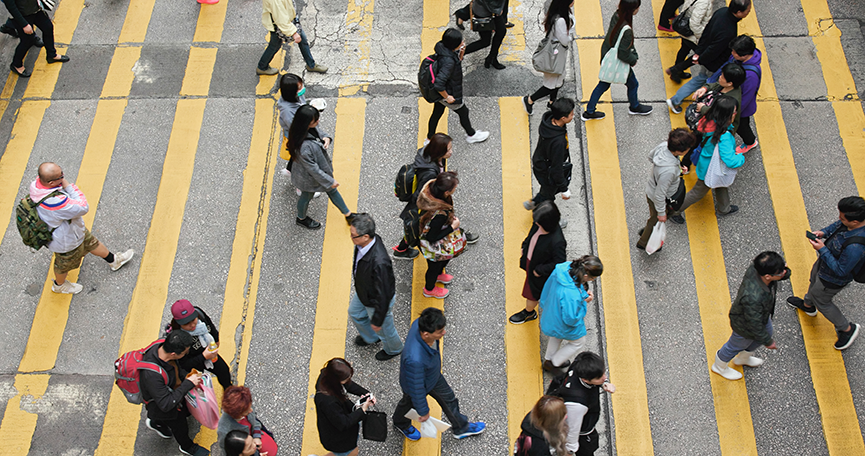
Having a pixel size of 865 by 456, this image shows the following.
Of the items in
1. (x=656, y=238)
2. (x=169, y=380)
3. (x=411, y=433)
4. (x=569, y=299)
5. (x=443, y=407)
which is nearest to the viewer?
(x=169, y=380)

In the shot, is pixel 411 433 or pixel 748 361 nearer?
pixel 411 433

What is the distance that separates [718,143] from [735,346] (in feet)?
7.08

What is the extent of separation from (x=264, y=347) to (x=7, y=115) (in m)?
5.30

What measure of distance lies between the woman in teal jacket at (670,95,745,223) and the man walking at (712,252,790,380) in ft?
5.39

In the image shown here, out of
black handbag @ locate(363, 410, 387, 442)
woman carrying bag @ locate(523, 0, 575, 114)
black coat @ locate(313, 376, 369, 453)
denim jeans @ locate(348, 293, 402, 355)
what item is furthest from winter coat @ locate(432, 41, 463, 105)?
black handbag @ locate(363, 410, 387, 442)

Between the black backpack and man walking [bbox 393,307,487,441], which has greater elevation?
the black backpack

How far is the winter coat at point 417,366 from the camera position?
4840 mm

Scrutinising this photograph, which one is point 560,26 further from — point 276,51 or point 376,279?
point 376,279

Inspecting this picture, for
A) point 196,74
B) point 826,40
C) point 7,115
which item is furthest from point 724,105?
point 7,115

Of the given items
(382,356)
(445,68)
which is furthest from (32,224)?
(445,68)

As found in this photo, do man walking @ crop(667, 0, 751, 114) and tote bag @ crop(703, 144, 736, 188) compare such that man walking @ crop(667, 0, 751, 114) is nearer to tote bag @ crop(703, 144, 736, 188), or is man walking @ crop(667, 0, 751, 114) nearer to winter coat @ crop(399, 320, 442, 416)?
tote bag @ crop(703, 144, 736, 188)

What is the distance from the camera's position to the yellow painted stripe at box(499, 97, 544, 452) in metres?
6.14

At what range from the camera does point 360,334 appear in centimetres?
632

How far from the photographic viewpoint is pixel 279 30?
8102mm
